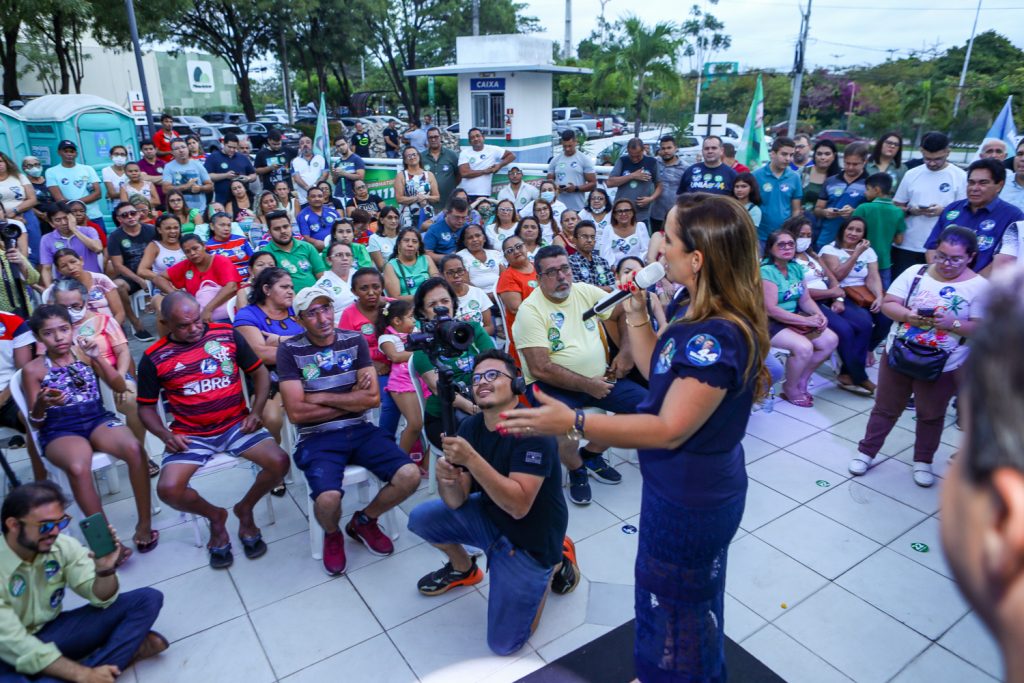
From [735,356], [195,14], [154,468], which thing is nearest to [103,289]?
[154,468]

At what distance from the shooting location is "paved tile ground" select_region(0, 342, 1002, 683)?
2.60 meters

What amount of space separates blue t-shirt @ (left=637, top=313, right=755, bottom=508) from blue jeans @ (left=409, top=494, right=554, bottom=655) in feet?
2.89

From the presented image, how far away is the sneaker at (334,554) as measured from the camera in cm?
313

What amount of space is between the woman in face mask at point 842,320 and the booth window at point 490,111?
8575mm

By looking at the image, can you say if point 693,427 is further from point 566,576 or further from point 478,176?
point 478,176

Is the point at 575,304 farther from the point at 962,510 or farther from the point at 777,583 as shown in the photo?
the point at 962,510

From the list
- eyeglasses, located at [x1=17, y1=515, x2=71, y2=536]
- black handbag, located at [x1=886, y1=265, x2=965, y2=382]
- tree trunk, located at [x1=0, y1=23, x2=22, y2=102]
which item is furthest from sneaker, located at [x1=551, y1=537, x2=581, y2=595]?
tree trunk, located at [x1=0, y1=23, x2=22, y2=102]

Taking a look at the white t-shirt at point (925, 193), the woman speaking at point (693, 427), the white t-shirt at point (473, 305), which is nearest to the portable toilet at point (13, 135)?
the white t-shirt at point (473, 305)

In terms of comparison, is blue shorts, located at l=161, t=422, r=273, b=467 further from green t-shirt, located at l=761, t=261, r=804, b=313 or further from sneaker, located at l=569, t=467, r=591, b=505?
green t-shirt, located at l=761, t=261, r=804, b=313

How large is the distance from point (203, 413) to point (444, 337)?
1765mm

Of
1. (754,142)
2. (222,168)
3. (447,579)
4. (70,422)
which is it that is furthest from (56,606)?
(754,142)

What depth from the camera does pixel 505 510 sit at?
8.09 feet

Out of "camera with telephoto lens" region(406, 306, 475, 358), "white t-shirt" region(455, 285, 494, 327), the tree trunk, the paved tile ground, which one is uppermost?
the tree trunk

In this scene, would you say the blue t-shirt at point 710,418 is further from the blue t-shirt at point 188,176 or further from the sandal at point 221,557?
the blue t-shirt at point 188,176
